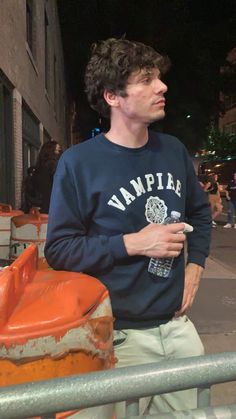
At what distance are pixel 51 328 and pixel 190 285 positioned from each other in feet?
2.86

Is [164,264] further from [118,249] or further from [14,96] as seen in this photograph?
[14,96]

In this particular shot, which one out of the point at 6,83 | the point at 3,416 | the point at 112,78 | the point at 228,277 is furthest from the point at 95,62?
the point at 6,83

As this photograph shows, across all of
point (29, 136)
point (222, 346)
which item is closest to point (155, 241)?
point (222, 346)

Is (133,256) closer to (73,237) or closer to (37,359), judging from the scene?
(73,237)

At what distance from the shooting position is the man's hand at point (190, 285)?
1.97m

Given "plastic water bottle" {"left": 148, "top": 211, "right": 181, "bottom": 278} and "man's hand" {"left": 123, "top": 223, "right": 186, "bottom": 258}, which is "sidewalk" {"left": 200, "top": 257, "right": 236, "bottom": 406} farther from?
"man's hand" {"left": 123, "top": 223, "right": 186, "bottom": 258}

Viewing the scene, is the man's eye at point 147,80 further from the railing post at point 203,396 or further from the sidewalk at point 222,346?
the sidewalk at point 222,346

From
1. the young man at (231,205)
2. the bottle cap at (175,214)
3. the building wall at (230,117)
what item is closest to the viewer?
the bottle cap at (175,214)

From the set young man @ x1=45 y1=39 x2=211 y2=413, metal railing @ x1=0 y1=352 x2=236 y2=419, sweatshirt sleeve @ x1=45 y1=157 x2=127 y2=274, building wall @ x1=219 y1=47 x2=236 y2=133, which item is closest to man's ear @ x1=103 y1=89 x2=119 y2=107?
young man @ x1=45 y1=39 x2=211 y2=413

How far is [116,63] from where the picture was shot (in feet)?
6.20

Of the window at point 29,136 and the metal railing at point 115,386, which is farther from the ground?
the window at point 29,136

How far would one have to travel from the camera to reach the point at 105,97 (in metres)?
1.99

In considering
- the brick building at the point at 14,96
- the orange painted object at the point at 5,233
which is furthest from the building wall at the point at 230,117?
the orange painted object at the point at 5,233

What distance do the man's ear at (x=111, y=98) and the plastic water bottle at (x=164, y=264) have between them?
0.48 meters
